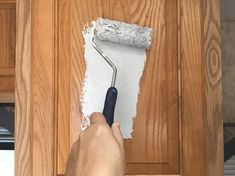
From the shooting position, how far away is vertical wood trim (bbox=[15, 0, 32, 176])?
0.93 metres

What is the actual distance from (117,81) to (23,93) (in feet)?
0.65

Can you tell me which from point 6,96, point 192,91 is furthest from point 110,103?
point 6,96

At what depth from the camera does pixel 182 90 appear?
0.94 m

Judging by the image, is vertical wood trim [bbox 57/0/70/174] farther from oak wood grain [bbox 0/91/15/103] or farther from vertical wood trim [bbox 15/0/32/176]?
oak wood grain [bbox 0/91/15/103]

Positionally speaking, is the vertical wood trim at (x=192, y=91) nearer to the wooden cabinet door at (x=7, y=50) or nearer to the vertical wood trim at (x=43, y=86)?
the vertical wood trim at (x=43, y=86)

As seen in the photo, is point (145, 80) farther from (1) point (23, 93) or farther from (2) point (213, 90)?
(1) point (23, 93)

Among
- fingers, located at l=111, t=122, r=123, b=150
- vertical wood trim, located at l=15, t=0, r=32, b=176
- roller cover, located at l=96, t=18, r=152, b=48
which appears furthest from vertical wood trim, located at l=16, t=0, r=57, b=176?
fingers, located at l=111, t=122, r=123, b=150

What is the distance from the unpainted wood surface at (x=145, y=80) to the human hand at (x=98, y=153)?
185mm

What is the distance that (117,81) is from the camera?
938 mm

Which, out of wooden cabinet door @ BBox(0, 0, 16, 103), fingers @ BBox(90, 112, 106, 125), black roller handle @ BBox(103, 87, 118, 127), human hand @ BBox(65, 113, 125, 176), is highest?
wooden cabinet door @ BBox(0, 0, 16, 103)

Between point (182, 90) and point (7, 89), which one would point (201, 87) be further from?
point (7, 89)

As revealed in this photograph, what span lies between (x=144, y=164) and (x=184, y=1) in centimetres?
36

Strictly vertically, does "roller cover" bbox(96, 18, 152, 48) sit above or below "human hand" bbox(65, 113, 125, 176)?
above

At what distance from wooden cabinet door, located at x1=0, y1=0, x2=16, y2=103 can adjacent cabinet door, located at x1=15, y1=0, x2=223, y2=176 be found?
0.42 ft
